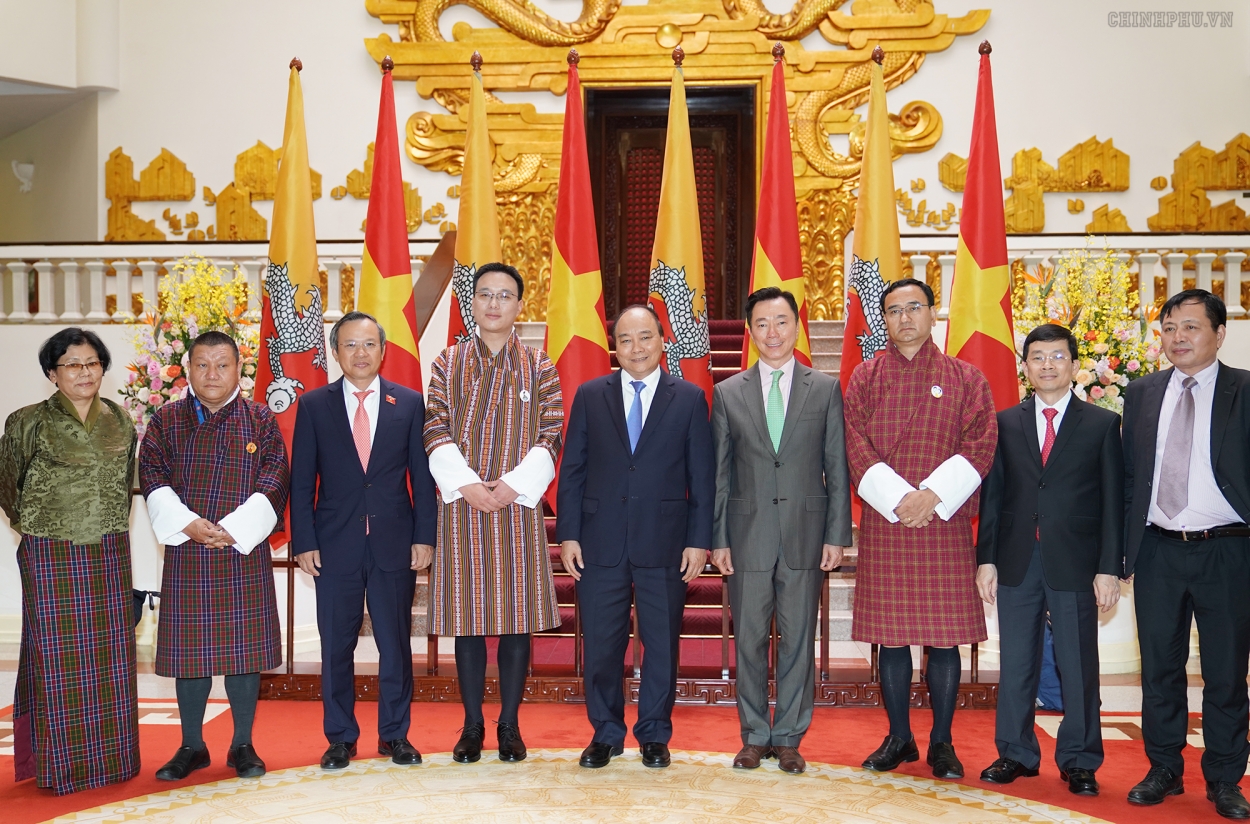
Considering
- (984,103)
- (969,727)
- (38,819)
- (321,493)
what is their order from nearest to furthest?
(38,819) → (321,493) → (969,727) → (984,103)

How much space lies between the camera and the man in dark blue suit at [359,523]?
3.18 metres

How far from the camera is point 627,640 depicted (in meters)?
3.19

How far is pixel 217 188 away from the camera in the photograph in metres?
8.34

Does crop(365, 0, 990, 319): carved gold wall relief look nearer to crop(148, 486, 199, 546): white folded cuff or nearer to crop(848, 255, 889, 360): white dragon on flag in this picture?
crop(848, 255, 889, 360): white dragon on flag

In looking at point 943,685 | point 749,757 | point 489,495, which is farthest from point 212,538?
point 943,685

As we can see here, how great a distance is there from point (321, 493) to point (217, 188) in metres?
5.99

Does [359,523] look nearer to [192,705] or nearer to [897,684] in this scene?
[192,705]

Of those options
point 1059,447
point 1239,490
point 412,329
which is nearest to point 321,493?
point 412,329

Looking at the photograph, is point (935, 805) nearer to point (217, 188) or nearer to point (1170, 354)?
point (1170, 354)

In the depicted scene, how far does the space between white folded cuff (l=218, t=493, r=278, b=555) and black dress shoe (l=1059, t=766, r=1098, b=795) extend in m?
2.49

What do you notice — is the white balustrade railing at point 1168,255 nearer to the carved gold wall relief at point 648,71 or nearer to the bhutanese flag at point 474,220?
the carved gold wall relief at point 648,71

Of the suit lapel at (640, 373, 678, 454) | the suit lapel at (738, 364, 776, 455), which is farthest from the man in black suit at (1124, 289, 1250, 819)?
the suit lapel at (640, 373, 678, 454)

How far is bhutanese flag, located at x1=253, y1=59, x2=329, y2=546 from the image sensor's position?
5.00 metres

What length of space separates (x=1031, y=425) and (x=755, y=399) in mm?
828
